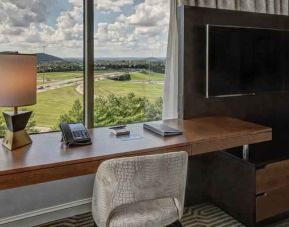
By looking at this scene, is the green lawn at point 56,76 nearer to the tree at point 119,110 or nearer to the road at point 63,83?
the road at point 63,83

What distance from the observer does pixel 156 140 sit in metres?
1.90

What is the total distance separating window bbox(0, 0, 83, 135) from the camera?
2.27m

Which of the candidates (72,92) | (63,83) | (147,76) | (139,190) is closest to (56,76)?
(63,83)

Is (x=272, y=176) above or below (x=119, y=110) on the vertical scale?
below

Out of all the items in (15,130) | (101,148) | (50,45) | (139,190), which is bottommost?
(139,190)

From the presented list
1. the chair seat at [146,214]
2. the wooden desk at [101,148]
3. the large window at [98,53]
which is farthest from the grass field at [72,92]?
the chair seat at [146,214]

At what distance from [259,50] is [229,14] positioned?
400 mm

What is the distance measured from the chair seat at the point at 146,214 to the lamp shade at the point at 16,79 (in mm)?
749

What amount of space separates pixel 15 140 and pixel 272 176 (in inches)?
68.8

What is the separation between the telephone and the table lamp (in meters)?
0.25

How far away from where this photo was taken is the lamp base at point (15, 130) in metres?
1.71

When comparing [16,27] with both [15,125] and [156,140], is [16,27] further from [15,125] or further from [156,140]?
[156,140]

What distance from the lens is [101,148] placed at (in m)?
1.74

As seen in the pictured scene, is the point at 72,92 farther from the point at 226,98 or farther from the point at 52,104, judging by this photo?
the point at 226,98
